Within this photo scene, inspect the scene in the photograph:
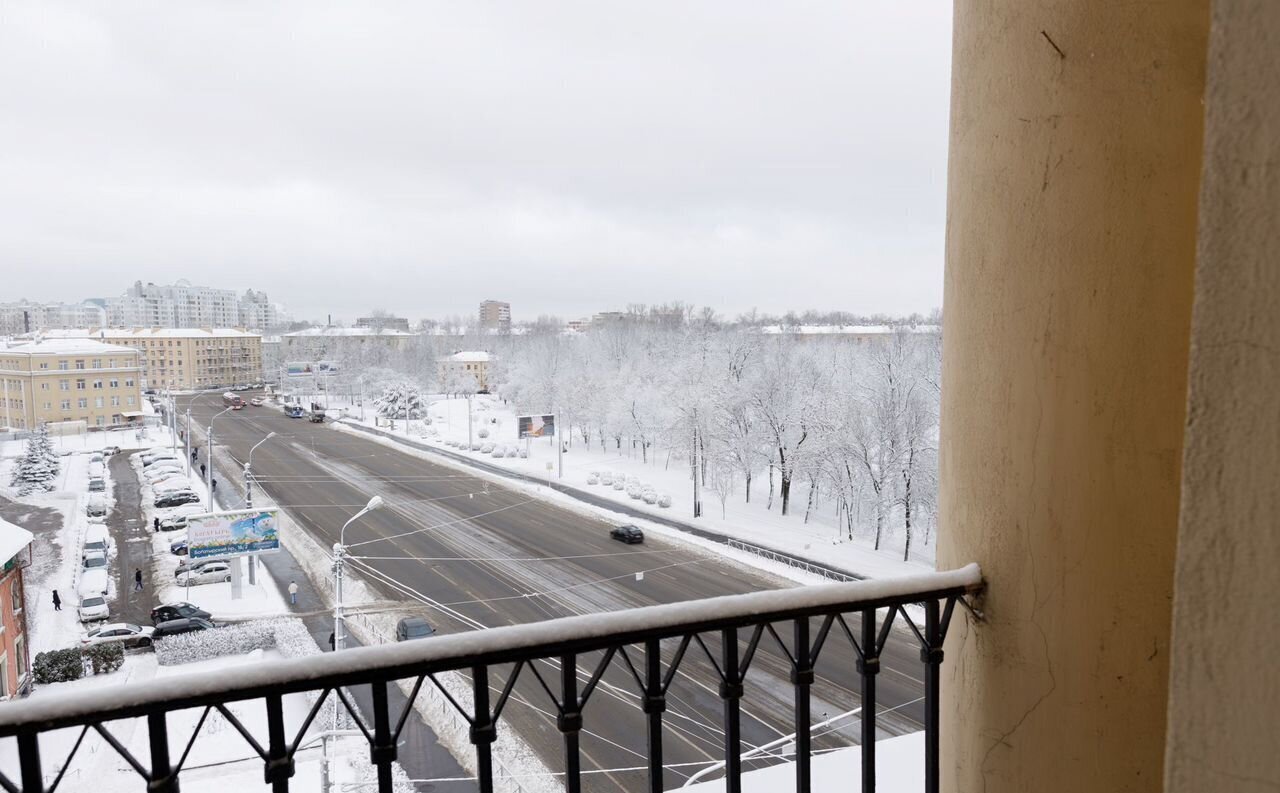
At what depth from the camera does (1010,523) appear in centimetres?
155

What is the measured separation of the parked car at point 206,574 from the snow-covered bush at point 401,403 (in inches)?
1199

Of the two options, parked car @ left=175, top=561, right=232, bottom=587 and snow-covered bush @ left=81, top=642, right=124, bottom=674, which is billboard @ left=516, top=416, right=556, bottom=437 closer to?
parked car @ left=175, top=561, right=232, bottom=587

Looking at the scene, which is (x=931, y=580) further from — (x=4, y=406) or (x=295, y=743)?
(x=4, y=406)

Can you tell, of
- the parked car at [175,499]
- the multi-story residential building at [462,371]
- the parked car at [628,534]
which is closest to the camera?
the parked car at [628,534]

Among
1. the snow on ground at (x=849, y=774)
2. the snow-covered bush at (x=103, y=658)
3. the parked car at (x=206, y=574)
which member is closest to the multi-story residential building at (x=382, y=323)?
the parked car at (x=206, y=574)

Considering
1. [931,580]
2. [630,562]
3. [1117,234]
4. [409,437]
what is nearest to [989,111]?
[1117,234]

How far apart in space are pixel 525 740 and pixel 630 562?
8269 millimetres

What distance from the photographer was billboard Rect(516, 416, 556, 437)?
33469 millimetres

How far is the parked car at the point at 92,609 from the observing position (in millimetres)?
13852

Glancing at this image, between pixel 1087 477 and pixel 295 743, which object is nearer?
pixel 295 743

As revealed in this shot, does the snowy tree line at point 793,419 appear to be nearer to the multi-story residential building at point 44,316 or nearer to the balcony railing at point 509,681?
the balcony railing at point 509,681

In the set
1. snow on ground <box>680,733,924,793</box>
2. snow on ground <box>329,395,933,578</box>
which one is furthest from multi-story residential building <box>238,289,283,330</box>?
snow on ground <box>680,733,924,793</box>

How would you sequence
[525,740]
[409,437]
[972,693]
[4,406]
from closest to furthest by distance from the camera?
[972,693], [525,740], [4,406], [409,437]

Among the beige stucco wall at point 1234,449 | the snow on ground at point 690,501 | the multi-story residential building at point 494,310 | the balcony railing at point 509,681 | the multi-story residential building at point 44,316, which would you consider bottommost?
the snow on ground at point 690,501
